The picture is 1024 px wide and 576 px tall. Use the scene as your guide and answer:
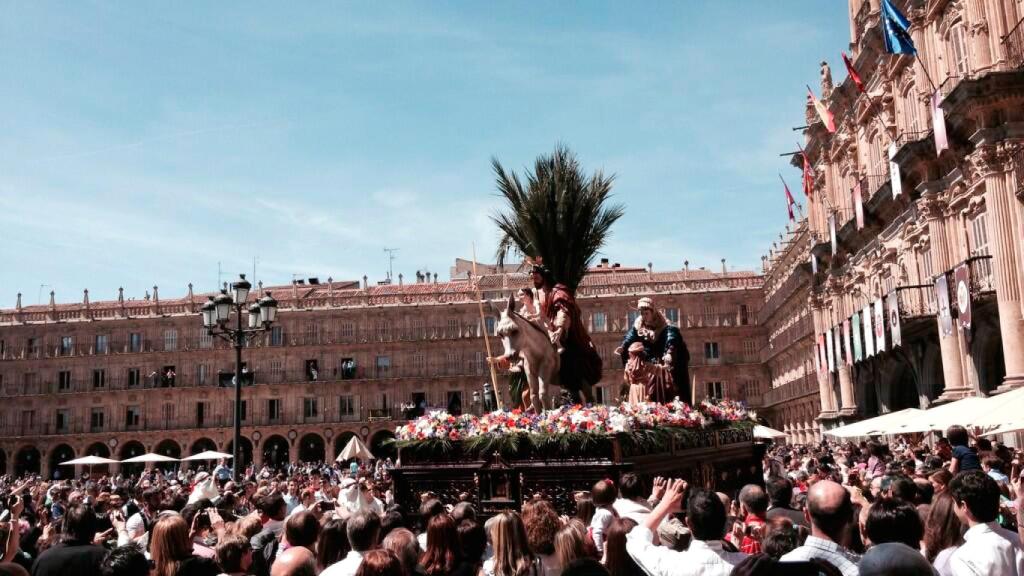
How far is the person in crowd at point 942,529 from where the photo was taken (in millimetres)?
4496

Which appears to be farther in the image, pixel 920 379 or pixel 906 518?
pixel 920 379

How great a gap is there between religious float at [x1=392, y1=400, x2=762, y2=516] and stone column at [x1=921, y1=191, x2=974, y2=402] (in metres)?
15.1

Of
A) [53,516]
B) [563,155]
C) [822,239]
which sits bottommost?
Answer: [53,516]

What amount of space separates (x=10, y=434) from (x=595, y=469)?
195 ft

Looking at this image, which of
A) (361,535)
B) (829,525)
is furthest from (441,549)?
(829,525)

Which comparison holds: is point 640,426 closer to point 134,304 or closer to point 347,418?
point 347,418

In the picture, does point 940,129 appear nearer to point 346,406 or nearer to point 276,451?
point 346,406

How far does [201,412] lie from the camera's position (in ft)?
187

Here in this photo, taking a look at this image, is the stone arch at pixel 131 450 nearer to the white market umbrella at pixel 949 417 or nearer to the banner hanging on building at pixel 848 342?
the banner hanging on building at pixel 848 342

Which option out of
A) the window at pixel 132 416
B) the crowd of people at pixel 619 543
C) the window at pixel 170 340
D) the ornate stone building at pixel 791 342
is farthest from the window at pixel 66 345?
the crowd of people at pixel 619 543

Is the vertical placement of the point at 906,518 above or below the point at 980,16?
below

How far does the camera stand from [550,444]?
8.09m

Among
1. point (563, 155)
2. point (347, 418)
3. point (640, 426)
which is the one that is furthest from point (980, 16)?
point (347, 418)

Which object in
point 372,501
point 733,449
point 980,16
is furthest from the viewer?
point 980,16
